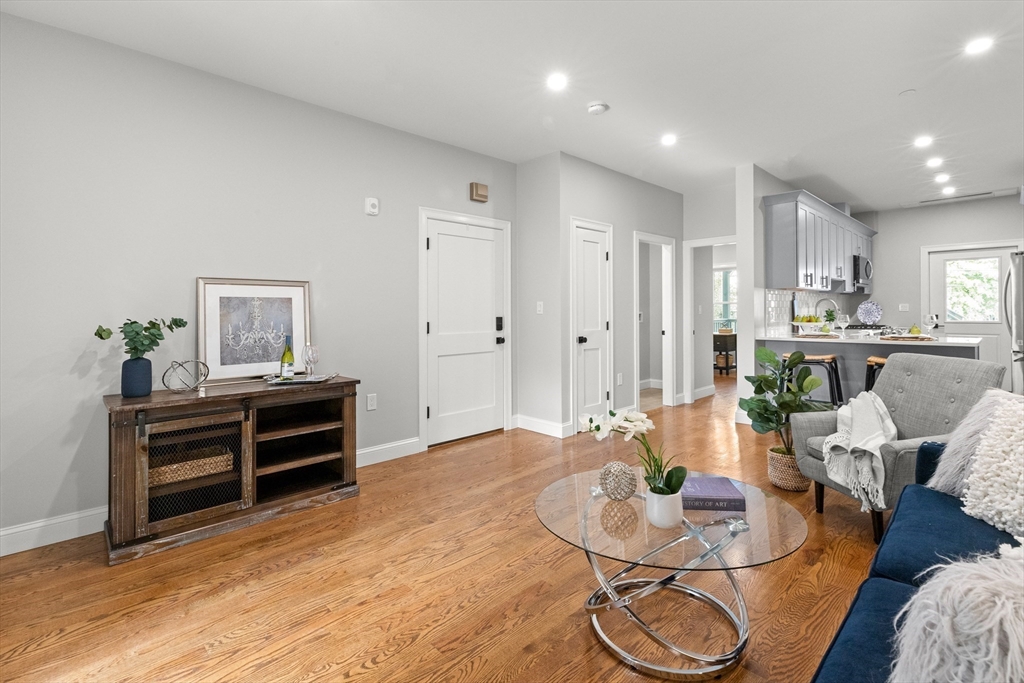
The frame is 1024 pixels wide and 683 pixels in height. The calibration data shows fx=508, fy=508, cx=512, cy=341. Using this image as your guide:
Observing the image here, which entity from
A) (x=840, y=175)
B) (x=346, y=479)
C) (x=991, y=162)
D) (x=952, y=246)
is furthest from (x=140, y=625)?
(x=952, y=246)

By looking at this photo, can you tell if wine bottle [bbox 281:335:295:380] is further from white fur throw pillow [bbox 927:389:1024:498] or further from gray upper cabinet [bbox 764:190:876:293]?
gray upper cabinet [bbox 764:190:876:293]

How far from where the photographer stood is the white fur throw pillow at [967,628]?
2.60ft

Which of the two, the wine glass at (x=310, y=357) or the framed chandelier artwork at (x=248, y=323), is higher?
the framed chandelier artwork at (x=248, y=323)

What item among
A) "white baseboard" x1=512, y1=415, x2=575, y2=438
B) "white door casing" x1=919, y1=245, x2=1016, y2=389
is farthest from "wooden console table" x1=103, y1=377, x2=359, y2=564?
"white door casing" x1=919, y1=245, x2=1016, y2=389

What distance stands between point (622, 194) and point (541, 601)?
4.27m

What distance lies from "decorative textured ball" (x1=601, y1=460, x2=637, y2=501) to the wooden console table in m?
1.88

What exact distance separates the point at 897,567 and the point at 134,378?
3243 mm

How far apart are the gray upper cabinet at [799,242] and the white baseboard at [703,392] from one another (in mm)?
1821

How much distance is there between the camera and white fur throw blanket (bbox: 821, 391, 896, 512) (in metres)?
2.39

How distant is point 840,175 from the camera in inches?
216

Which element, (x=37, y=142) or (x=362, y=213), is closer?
(x=37, y=142)

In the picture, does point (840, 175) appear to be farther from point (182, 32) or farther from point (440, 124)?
point (182, 32)

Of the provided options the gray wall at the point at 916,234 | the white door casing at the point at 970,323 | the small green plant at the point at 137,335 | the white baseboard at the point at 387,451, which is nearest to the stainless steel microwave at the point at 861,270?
the gray wall at the point at 916,234

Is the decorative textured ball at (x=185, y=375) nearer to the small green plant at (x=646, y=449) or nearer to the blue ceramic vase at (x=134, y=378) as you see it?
the blue ceramic vase at (x=134, y=378)
